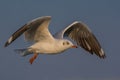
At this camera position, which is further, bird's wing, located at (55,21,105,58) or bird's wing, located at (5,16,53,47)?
bird's wing, located at (55,21,105,58)

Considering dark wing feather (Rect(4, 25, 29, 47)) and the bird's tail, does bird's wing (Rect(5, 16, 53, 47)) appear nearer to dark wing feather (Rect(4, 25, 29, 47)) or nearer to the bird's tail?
dark wing feather (Rect(4, 25, 29, 47))

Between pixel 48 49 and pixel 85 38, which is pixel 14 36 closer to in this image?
pixel 48 49

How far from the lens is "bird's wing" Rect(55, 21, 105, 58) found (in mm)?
17406

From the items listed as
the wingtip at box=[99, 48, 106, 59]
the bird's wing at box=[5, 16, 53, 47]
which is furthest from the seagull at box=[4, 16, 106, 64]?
the wingtip at box=[99, 48, 106, 59]

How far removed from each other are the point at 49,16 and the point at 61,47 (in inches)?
38.7

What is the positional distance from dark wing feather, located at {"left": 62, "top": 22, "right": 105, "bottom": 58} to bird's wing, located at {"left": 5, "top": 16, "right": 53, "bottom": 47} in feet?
6.43

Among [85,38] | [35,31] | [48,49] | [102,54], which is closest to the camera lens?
[48,49]

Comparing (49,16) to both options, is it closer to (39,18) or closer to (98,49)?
(39,18)

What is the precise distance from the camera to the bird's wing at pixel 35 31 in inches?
576

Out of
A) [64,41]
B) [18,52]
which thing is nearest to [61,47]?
[64,41]

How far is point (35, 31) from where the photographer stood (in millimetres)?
15453

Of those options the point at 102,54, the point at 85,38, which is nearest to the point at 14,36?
the point at 85,38

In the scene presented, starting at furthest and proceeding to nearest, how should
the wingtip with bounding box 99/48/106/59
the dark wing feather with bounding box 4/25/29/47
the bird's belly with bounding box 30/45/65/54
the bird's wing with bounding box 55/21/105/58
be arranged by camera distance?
the wingtip with bounding box 99/48/106/59 < the bird's wing with bounding box 55/21/105/58 < the bird's belly with bounding box 30/45/65/54 < the dark wing feather with bounding box 4/25/29/47

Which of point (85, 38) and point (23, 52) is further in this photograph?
point (85, 38)
